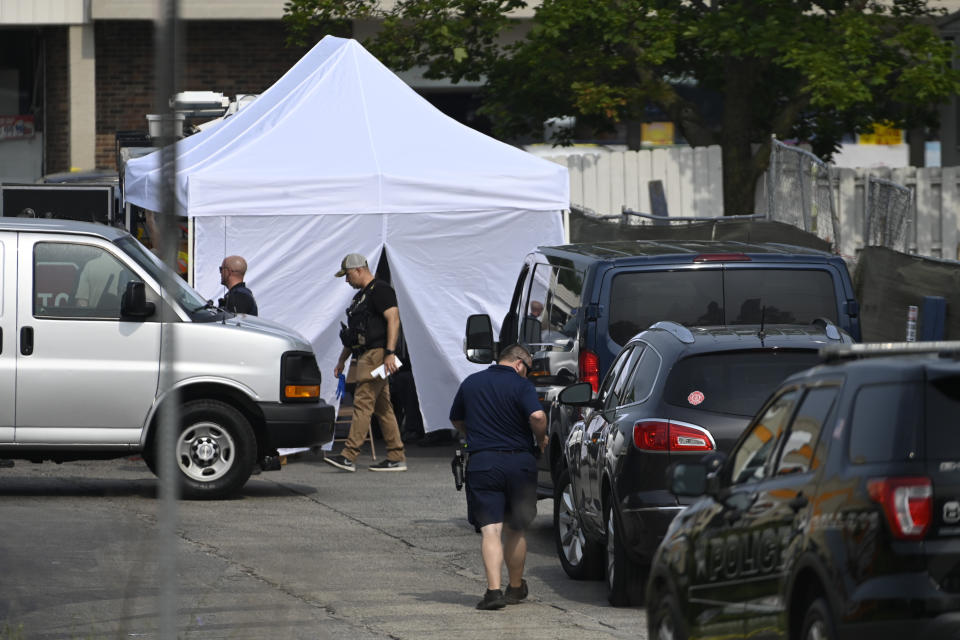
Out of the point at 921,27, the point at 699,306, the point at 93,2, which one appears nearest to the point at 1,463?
the point at 699,306

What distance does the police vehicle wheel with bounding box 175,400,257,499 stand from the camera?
1351cm

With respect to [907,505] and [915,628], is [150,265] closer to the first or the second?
[907,505]

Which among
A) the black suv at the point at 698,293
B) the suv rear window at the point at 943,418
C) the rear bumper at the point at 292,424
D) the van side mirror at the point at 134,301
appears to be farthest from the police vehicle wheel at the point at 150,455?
the suv rear window at the point at 943,418

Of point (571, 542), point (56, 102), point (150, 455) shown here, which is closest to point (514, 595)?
point (571, 542)

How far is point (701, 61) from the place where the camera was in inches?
977

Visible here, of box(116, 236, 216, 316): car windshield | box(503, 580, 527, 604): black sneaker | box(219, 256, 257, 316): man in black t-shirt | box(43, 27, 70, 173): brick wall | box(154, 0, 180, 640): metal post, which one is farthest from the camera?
box(43, 27, 70, 173): brick wall

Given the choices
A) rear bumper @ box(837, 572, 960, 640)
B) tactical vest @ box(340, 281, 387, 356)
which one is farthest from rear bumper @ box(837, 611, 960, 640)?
tactical vest @ box(340, 281, 387, 356)

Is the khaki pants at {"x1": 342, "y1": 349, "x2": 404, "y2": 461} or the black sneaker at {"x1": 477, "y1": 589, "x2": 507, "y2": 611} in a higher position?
the khaki pants at {"x1": 342, "y1": 349, "x2": 404, "y2": 461}

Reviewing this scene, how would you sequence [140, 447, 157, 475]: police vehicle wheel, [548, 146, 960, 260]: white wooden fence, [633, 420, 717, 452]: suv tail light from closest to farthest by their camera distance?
[633, 420, 717, 452]: suv tail light → [140, 447, 157, 475]: police vehicle wheel → [548, 146, 960, 260]: white wooden fence

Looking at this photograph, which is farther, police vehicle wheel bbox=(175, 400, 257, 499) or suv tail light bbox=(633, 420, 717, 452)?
police vehicle wheel bbox=(175, 400, 257, 499)

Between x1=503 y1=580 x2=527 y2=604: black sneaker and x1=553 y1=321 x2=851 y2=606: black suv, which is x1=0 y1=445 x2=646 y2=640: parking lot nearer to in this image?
x1=503 y1=580 x2=527 y2=604: black sneaker

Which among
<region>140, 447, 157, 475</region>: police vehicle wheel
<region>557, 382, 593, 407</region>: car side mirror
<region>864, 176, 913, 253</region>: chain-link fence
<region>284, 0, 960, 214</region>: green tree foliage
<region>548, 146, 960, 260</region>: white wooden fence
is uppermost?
<region>284, 0, 960, 214</region>: green tree foliage

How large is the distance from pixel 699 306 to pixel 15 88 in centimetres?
2629

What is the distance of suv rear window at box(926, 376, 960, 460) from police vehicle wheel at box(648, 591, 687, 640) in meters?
1.56
